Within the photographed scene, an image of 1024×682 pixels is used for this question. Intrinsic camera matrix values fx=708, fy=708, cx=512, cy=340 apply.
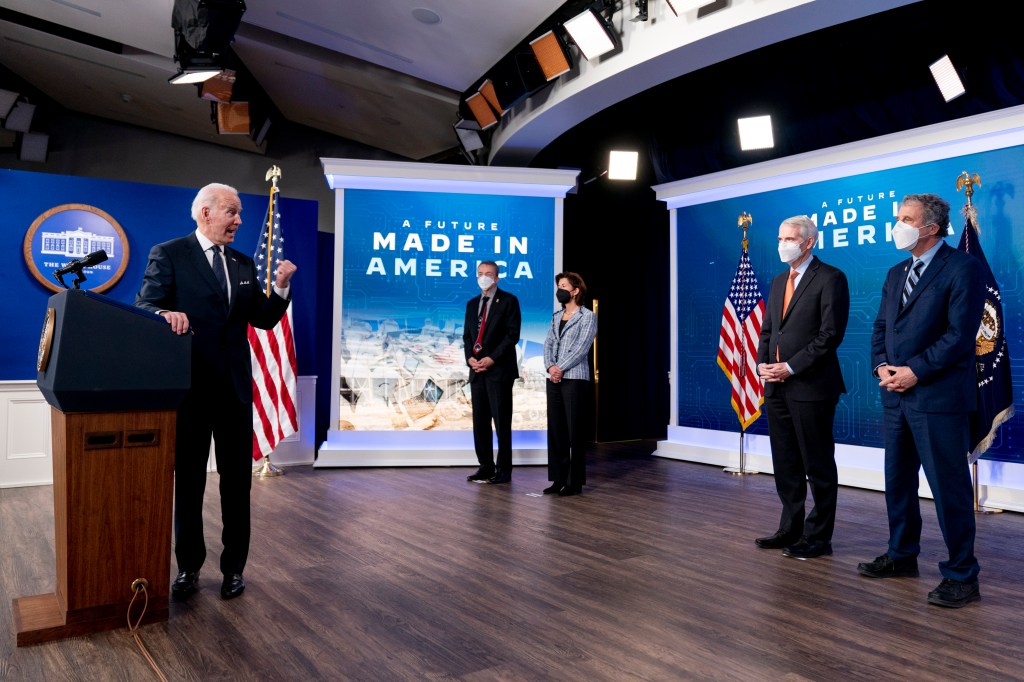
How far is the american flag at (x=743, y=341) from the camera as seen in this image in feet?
20.0

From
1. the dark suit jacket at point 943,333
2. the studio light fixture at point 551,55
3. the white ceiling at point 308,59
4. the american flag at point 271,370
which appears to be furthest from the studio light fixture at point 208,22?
the dark suit jacket at point 943,333

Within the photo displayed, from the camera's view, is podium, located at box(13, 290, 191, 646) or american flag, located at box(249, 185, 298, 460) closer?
podium, located at box(13, 290, 191, 646)

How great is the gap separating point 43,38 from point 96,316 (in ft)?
21.4

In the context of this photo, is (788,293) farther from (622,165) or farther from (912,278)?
(622,165)

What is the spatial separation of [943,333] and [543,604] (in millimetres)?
1864

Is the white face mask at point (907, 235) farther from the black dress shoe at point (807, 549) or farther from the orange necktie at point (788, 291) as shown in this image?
the black dress shoe at point (807, 549)

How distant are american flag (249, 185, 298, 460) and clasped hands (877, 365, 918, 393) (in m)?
4.27

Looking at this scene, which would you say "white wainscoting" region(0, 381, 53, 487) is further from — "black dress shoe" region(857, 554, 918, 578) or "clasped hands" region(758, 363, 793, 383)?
"black dress shoe" region(857, 554, 918, 578)

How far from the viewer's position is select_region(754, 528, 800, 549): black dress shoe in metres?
3.41

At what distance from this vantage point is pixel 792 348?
10.7 ft

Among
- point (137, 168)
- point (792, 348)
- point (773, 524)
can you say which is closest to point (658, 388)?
point (773, 524)

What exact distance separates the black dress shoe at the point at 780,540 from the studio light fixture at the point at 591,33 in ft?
10.9

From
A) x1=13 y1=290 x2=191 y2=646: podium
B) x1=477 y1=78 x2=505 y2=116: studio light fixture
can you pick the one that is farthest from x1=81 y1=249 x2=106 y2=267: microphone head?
x1=477 y1=78 x2=505 y2=116: studio light fixture

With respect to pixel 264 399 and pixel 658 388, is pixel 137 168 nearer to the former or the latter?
pixel 264 399
